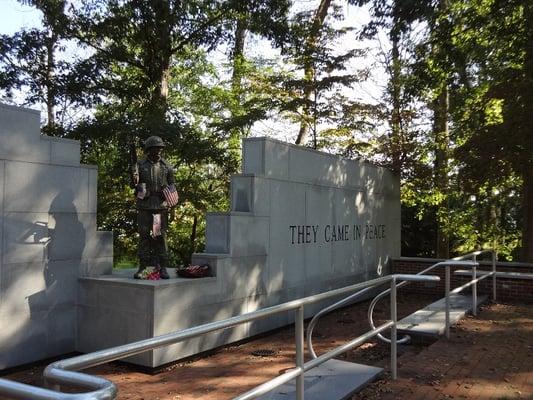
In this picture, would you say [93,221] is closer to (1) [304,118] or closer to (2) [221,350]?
(2) [221,350]

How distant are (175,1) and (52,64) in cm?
332

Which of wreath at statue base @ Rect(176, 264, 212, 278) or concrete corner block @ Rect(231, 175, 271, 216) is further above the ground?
concrete corner block @ Rect(231, 175, 271, 216)

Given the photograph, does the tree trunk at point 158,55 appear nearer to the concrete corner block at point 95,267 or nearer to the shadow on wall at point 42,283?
the concrete corner block at point 95,267

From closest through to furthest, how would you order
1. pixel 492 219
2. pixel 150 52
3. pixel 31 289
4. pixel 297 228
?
pixel 31 289 → pixel 297 228 → pixel 150 52 → pixel 492 219

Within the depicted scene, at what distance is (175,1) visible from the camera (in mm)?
12812

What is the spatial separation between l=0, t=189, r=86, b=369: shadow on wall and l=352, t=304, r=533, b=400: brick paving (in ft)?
12.8

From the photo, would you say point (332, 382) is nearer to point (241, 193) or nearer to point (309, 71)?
point (241, 193)

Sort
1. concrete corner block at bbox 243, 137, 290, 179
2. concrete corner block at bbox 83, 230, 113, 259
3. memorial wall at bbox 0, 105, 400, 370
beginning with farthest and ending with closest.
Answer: concrete corner block at bbox 243, 137, 290, 179 → concrete corner block at bbox 83, 230, 113, 259 → memorial wall at bbox 0, 105, 400, 370

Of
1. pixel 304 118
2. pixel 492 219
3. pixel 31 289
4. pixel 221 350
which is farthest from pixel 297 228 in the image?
pixel 492 219

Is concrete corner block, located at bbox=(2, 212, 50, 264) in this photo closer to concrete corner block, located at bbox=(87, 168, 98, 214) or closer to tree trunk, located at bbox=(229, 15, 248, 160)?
concrete corner block, located at bbox=(87, 168, 98, 214)

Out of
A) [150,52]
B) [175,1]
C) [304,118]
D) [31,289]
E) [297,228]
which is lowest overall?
[31,289]

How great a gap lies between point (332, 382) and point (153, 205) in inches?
130

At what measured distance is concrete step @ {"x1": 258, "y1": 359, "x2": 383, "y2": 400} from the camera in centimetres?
475

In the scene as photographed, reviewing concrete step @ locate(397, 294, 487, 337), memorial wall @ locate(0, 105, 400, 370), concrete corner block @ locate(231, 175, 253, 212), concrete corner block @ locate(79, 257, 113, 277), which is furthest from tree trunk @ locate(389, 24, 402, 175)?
concrete corner block @ locate(79, 257, 113, 277)
